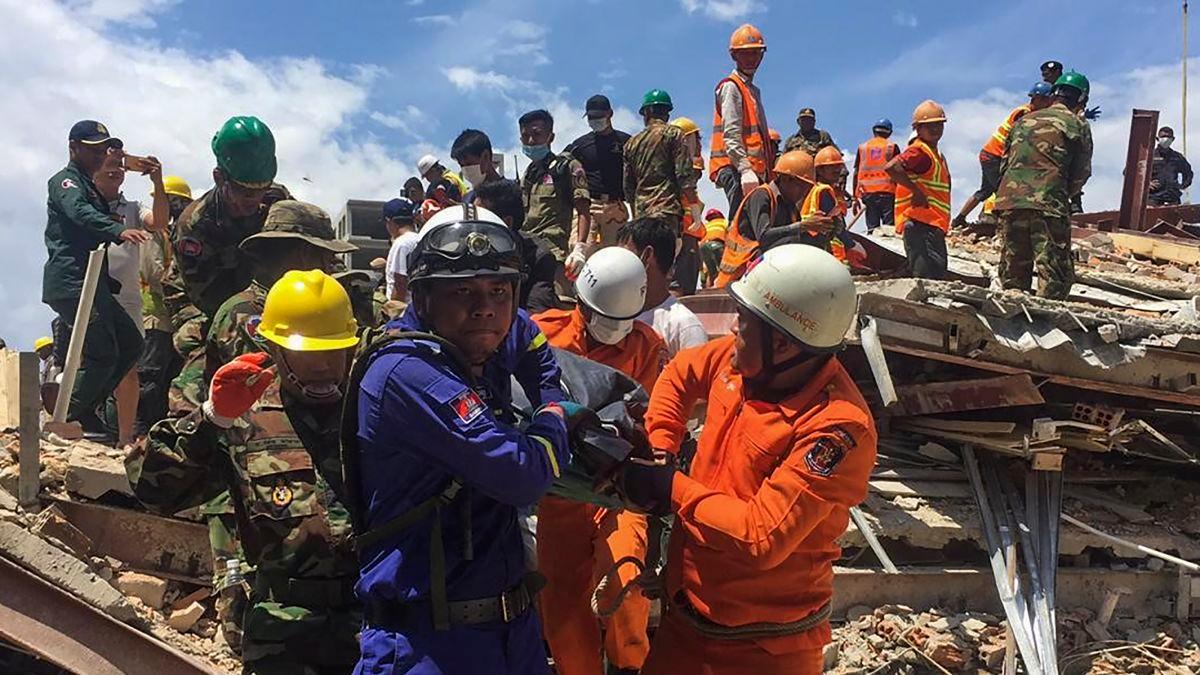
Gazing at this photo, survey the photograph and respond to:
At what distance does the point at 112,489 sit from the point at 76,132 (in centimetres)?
220

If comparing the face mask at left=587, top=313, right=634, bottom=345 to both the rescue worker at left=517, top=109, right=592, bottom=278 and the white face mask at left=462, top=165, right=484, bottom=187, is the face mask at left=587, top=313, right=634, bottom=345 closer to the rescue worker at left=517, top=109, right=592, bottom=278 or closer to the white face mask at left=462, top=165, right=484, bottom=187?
the rescue worker at left=517, top=109, right=592, bottom=278

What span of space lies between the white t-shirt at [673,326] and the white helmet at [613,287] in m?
0.43

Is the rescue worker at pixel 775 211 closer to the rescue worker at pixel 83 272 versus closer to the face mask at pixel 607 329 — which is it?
the face mask at pixel 607 329

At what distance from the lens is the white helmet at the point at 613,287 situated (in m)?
4.24

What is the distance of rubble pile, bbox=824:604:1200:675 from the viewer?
5.24 meters

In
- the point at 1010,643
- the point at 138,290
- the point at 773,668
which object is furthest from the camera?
the point at 138,290

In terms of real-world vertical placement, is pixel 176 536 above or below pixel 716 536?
below

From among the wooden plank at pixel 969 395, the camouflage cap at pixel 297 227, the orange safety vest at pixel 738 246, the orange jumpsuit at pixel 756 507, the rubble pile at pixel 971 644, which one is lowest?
the rubble pile at pixel 971 644

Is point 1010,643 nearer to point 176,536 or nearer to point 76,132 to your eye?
point 176,536

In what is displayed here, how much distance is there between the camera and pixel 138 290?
5.86 metres

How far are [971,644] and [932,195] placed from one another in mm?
3850

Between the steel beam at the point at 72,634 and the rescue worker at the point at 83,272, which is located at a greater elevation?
the rescue worker at the point at 83,272

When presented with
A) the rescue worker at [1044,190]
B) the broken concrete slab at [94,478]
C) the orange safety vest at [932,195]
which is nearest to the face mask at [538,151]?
the orange safety vest at [932,195]

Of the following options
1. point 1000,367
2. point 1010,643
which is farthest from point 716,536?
point 1000,367
